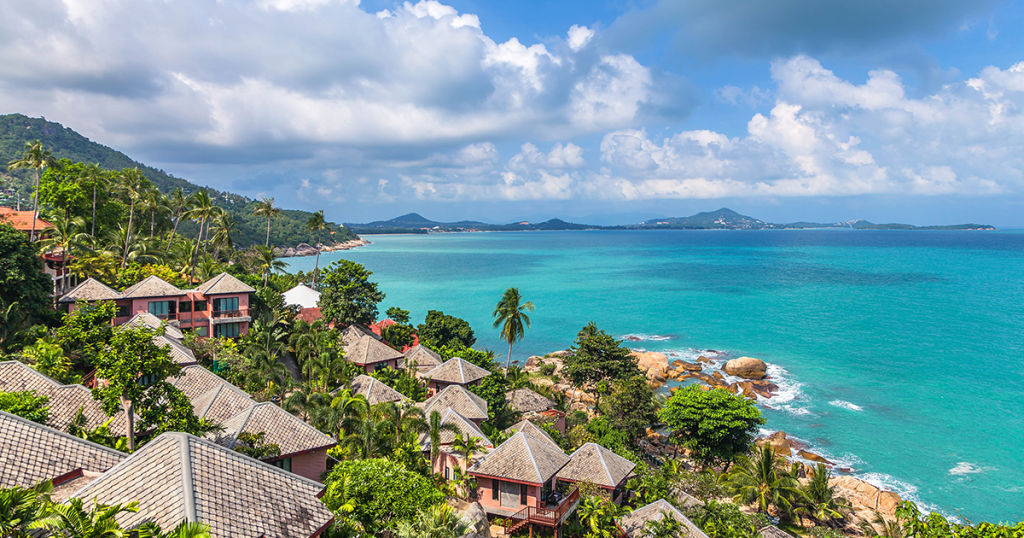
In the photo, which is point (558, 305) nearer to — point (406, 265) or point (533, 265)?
point (533, 265)

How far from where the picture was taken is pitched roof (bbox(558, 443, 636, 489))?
24.2m

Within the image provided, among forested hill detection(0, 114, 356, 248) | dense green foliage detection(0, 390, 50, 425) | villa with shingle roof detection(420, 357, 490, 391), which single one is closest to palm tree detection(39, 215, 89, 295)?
dense green foliage detection(0, 390, 50, 425)

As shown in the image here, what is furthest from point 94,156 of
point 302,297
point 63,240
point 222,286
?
point 222,286

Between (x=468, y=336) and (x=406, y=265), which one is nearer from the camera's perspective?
(x=468, y=336)

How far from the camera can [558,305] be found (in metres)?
91.0

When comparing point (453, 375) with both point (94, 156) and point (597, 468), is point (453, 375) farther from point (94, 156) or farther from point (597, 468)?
point (94, 156)

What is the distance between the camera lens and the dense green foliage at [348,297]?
Answer: 46656 mm

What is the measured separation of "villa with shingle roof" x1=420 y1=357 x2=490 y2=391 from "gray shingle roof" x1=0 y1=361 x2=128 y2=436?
20.8m

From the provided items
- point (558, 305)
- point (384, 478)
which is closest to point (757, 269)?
point (558, 305)

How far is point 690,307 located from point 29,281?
272 feet

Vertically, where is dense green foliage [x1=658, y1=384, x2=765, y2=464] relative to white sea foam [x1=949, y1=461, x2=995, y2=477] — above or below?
above

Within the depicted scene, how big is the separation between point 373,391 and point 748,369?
38.4m

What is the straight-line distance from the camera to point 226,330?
39156 millimetres

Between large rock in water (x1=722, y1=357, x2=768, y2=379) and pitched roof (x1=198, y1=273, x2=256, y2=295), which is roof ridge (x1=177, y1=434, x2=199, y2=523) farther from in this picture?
large rock in water (x1=722, y1=357, x2=768, y2=379)
